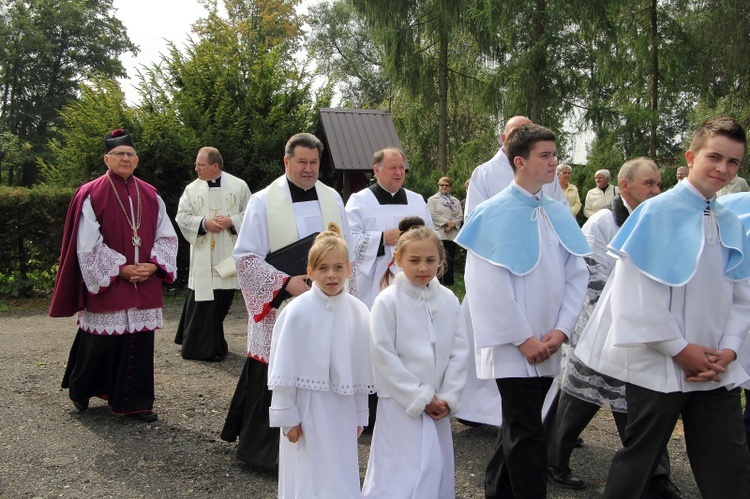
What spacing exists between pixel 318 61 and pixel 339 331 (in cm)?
3918

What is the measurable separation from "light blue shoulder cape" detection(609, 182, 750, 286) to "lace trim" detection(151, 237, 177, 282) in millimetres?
3756

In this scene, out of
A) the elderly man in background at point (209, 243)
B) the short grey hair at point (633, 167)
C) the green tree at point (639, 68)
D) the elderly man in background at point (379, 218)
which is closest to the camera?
the short grey hair at point (633, 167)

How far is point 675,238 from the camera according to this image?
3375mm

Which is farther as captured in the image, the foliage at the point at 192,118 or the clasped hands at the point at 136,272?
the foliage at the point at 192,118

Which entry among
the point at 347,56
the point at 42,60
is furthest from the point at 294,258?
the point at 42,60

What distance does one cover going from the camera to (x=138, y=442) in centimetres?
536

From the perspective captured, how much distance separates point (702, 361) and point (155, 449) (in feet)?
11.9

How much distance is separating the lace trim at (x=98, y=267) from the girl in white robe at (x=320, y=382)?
7.58 ft

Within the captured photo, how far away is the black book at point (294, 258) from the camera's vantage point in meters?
4.70

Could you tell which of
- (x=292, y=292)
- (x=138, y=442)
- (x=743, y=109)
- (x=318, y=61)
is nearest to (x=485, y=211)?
(x=292, y=292)

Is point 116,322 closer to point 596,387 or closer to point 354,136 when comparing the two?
point 596,387

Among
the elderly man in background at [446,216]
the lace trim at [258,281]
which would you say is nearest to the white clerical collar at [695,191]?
the lace trim at [258,281]

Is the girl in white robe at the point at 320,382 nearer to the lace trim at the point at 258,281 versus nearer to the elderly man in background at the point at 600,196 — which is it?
the lace trim at the point at 258,281

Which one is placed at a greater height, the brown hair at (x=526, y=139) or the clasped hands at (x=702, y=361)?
the brown hair at (x=526, y=139)
